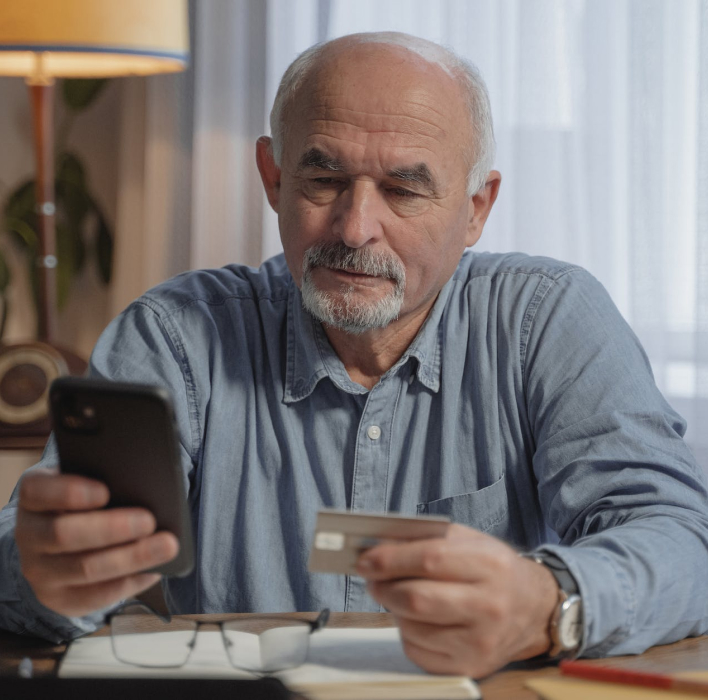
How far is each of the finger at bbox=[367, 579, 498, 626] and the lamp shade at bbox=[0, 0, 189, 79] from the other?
5.60 feet

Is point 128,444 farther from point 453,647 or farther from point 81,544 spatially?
point 453,647

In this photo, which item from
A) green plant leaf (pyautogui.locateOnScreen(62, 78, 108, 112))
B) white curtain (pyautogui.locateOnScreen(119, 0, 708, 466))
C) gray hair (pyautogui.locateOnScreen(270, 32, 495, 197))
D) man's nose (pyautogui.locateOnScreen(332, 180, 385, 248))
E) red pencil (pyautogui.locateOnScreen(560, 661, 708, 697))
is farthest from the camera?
green plant leaf (pyautogui.locateOnScreen(62, 78, 108, 112))

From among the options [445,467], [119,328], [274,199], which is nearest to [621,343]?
[445,467]

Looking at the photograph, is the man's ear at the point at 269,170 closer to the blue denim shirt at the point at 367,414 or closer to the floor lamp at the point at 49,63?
the blue denim shirt at the point at 367,414

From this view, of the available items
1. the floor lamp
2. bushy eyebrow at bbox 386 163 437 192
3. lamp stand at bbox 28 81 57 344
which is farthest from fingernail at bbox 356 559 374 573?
lamp stand at bbox 28 81 57 344

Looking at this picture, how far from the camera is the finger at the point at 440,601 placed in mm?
841

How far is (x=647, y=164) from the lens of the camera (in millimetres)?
2166

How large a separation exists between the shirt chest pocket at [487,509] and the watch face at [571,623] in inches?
17.4

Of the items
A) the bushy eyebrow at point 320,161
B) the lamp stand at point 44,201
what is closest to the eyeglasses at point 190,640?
the bushy eyebrow at point 320,161

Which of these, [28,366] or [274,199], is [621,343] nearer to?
[274,199]

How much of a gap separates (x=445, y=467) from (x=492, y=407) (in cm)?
11

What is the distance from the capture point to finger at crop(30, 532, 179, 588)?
2.88ft

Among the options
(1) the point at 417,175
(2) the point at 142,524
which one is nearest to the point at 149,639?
(2) the point at 142,524

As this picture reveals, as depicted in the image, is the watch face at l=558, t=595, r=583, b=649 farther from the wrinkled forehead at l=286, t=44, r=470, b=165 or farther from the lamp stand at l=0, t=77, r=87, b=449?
the lamp stand at l=0, t=77, r=87, b=449
